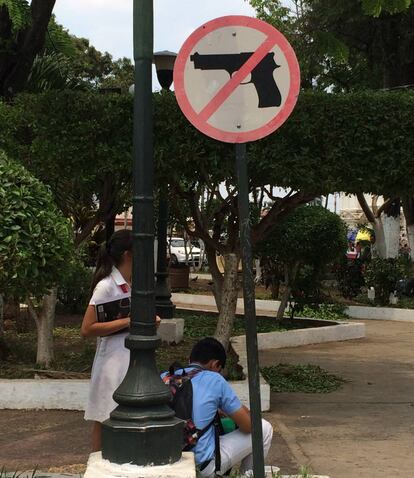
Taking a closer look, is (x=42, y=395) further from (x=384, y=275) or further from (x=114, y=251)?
(x=384, y=275)

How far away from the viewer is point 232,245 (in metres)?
8.10

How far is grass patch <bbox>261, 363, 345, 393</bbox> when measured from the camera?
802cm

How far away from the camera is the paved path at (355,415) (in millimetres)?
5379

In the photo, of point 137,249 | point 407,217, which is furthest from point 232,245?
point 407,217

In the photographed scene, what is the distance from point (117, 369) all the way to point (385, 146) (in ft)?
11.4

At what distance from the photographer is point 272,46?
348 centimetres

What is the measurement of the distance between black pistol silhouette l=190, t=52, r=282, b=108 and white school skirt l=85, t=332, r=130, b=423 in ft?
5.49

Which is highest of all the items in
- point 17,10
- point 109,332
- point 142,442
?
point 17,10

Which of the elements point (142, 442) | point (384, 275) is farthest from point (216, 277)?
point (384, 275)

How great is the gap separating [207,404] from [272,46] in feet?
6.17

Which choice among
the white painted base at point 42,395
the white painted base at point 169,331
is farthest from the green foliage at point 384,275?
the white painted base at point 42,395

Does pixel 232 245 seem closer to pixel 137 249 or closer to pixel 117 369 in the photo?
pixel 117 369

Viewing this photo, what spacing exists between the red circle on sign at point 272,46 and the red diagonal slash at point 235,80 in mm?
15

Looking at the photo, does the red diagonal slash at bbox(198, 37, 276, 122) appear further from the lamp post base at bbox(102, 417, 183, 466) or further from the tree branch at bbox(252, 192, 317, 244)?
the tree branch at bbox(252, 192, 317, 244)
